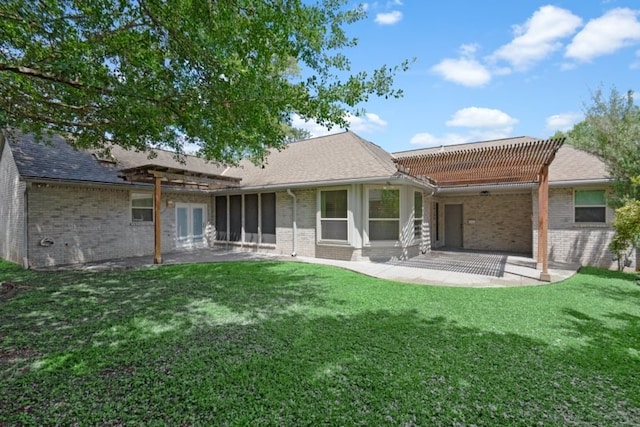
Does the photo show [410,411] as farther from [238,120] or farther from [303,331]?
[238,120]

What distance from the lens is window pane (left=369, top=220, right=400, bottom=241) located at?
37.0ft

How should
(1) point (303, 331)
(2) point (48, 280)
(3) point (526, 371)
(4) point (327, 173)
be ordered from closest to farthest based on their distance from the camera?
(3) point (526, 371) → (1) point (303, 331) → (2) point (48, 280) → (4) point (327, 173)

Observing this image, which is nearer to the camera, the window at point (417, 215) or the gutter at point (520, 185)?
the gutter at point (520, 185)

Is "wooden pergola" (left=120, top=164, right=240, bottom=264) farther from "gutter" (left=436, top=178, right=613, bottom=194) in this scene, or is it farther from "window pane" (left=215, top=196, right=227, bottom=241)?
"gutter" (left=436, top=178, right=613, bottom=194)

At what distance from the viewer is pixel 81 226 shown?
37.0 feet

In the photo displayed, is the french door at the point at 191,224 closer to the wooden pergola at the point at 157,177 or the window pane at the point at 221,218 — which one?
the window pane at the point at 221,218

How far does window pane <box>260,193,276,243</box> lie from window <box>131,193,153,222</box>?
15.8 feet

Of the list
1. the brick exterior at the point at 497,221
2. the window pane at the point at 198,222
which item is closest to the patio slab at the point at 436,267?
the window pane at the point at 198,222

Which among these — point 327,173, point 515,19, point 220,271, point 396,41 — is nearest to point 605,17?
point 515,19

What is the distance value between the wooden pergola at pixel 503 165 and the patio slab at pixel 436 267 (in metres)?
0.79

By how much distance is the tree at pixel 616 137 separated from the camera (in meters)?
8.32

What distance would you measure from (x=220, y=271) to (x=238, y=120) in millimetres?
4982

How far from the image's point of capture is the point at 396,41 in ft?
29.3

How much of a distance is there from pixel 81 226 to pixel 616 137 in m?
17.5
